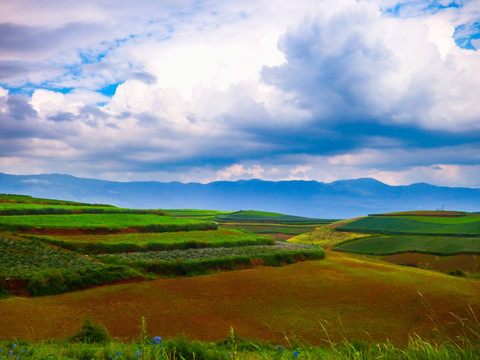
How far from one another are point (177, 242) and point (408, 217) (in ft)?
287

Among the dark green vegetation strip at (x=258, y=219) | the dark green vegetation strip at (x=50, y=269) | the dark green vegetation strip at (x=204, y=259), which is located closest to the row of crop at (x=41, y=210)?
the dark green vegetation strip at (x=50, y=269)

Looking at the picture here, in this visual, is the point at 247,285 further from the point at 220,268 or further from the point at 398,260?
the point at 398,260

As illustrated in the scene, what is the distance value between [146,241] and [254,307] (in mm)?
26581

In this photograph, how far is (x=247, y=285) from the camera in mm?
32312

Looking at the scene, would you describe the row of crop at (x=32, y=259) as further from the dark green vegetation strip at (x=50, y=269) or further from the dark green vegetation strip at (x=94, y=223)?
the dark green vegetation strip at (x=94, y=223)

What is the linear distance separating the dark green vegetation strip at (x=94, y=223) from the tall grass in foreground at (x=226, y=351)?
37.1m

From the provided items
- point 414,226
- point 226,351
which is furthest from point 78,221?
point 414,226

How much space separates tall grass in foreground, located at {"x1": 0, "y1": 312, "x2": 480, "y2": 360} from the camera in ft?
20.1

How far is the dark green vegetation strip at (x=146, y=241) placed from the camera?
43447 millimetres

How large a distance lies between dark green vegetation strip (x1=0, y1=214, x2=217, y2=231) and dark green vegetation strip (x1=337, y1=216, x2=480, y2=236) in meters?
52.8

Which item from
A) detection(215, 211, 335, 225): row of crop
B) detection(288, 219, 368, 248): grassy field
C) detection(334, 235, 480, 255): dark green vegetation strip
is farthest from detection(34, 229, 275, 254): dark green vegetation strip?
detection(215, 211, 335, 225): row of crop

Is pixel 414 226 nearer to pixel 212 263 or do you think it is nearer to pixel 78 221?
pixel 212 263

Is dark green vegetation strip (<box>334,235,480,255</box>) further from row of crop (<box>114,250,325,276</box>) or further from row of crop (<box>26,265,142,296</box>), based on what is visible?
row of crop (<box>26,265,142,296</box>)

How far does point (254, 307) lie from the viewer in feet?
86.6
